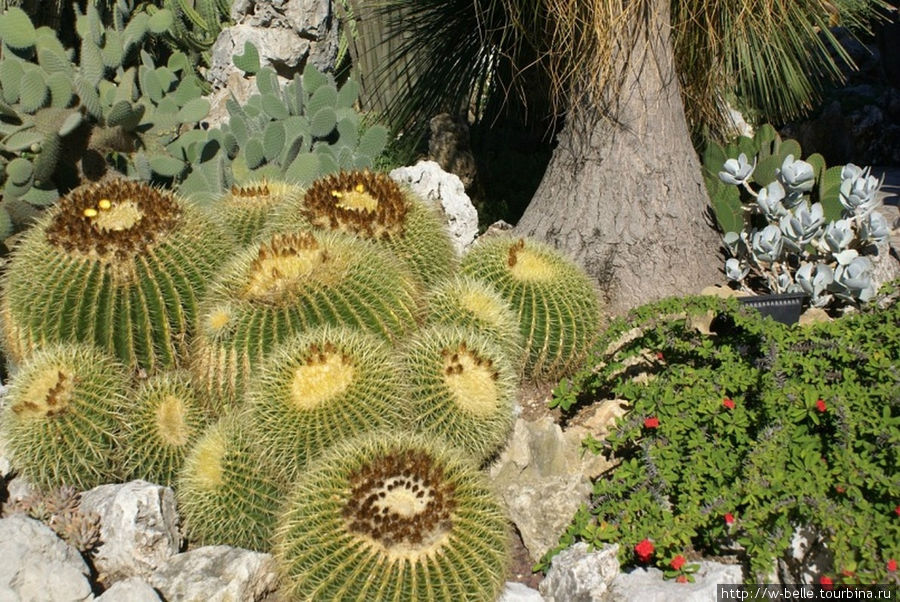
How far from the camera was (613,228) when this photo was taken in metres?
4.39

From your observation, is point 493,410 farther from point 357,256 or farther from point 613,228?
point 613,228

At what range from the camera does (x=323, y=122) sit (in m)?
5.12

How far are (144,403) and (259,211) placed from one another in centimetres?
115

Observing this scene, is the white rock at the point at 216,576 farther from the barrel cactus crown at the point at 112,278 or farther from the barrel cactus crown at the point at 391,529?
the barrel cactus crown at the point at 112,278

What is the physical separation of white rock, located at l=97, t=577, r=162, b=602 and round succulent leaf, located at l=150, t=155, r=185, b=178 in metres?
2.84

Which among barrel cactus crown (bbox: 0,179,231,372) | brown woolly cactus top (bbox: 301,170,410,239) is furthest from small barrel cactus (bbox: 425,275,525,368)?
barrel cactus crown (bbox: 0,179,231,372)

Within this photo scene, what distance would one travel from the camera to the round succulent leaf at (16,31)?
5.10 meters

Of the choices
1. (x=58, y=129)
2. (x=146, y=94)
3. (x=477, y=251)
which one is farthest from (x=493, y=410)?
(x=146, y=94)

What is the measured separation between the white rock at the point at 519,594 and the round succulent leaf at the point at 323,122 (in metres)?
3.27

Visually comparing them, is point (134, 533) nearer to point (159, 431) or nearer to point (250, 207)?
point (159, 431)

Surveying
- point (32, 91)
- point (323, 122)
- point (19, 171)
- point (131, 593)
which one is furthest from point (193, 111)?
point (131, 593)

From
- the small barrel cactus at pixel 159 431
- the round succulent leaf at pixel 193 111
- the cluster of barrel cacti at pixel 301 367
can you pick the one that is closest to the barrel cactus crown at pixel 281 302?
the cluster of barrel cacti at pixel 301 367

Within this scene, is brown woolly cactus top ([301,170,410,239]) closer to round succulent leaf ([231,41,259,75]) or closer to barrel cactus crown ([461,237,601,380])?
barrel cactus crown ([461,237,601,380])

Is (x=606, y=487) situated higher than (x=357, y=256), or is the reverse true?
(x=357, y=256)
